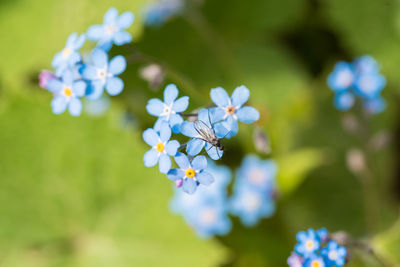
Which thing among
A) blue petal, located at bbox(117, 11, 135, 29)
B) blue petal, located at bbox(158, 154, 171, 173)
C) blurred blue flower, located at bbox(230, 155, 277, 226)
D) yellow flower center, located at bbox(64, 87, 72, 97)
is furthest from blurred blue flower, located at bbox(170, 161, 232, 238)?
blue petal, located at bbox(158, 154, 171, 173)

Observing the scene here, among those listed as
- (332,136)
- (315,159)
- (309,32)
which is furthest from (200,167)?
(309,32)

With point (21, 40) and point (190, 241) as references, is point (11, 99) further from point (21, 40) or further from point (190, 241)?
point (190, 241)

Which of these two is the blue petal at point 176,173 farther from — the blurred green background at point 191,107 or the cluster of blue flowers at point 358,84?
the cluster of blue flowers at point 358,84

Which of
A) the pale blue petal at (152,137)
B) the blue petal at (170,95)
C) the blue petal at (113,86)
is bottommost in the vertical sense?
the pale blue petal at (152,137)

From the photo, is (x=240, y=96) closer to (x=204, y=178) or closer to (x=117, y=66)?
(x=204, y=178)

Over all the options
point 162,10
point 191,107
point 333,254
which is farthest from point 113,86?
point 162,10

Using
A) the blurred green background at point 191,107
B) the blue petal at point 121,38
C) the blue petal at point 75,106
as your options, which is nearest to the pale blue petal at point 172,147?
the blue petal at point 75,106
